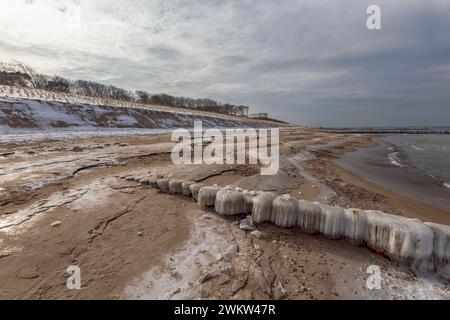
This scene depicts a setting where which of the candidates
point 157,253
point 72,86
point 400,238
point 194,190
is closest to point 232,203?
point 194,190

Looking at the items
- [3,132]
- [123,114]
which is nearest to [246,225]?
[3,132]

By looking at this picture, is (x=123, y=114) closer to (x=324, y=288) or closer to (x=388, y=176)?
(x=388, y=176)

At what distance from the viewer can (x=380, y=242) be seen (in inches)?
196

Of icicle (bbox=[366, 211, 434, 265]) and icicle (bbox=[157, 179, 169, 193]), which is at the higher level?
icicle (bbox=[157, 179, 169, 193])

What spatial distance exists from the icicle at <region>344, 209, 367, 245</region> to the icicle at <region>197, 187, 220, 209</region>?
3.49 m

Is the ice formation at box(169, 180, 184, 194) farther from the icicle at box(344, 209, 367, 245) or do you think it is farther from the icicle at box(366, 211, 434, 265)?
the icicle at box(366, 211, 434, 265)

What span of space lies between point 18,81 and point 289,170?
63.2 m

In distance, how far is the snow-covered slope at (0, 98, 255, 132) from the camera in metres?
24.1

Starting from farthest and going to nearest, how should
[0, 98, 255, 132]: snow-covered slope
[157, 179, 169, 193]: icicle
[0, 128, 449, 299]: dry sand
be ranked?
[0, 98, 255, 132]: snow-covered slope, [157, 179, 169, 193]: icicle, [0, 128, 449, 299]: dry sand

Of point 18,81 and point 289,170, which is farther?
point 18,81

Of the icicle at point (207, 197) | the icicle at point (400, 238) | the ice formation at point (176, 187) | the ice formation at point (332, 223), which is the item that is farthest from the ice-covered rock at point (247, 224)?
the ice formation at point (176, 187)

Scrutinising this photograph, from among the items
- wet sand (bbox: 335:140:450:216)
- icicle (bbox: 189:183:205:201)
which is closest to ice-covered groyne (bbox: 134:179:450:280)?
icicle (bbox: 189:183:205:201)

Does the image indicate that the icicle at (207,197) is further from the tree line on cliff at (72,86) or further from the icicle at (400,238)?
the tree line on cliff at (72,86)

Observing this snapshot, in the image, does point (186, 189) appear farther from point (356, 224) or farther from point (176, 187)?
point (356, 224)
